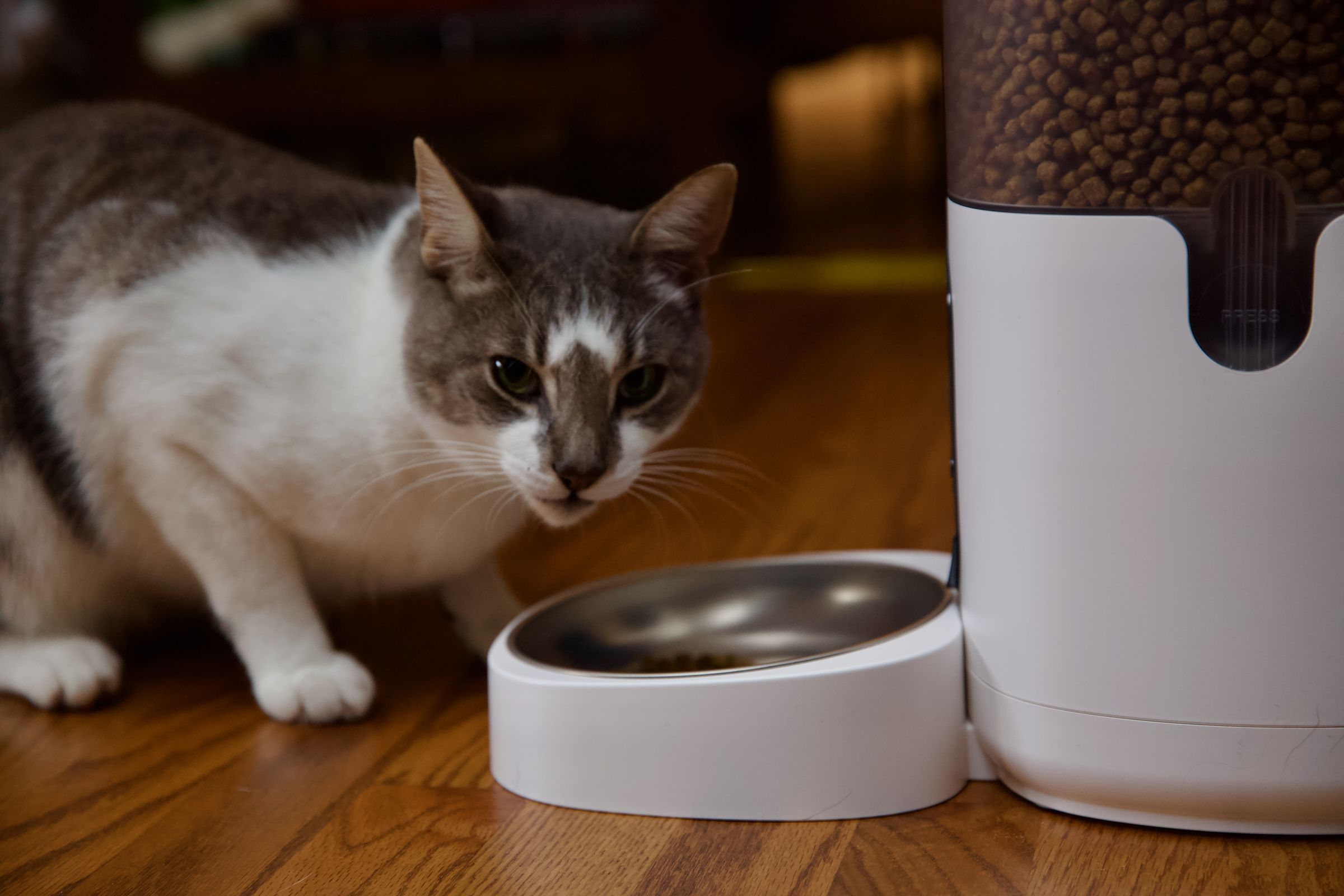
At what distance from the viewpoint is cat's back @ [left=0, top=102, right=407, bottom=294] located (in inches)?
43.8

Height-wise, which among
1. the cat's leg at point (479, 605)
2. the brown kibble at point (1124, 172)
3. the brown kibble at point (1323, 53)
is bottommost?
the cat's leg at point (479, 605)

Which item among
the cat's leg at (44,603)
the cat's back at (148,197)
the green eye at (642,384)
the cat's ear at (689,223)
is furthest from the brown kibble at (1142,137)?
the cat's leg at (44,603)

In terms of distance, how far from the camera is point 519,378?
3.31 feet

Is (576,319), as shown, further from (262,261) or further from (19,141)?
(19,141)

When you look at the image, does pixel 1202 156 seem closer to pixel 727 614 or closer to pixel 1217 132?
pixel 1217 132

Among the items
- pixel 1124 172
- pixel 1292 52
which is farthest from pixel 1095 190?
pixel 1292 52

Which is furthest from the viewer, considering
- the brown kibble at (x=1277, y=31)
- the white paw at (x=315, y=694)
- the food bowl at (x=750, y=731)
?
the white paw at (x=315, y=694)

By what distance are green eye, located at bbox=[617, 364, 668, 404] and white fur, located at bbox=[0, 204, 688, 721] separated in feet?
0.11

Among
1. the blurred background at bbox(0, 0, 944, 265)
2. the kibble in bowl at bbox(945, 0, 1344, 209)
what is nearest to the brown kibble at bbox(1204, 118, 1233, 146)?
the kibble in bowl at bbox(945, 0, 1344, 209)

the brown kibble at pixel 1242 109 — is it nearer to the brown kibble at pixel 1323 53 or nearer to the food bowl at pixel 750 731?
the brown kibble at pixel 1323 53

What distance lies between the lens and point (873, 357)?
7.14ft

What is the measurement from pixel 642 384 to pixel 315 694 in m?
0.37

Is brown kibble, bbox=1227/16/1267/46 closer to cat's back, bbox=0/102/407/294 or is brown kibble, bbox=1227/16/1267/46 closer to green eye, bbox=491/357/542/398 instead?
green eye, bbox=491/357/542/398

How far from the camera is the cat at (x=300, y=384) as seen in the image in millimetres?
1005
